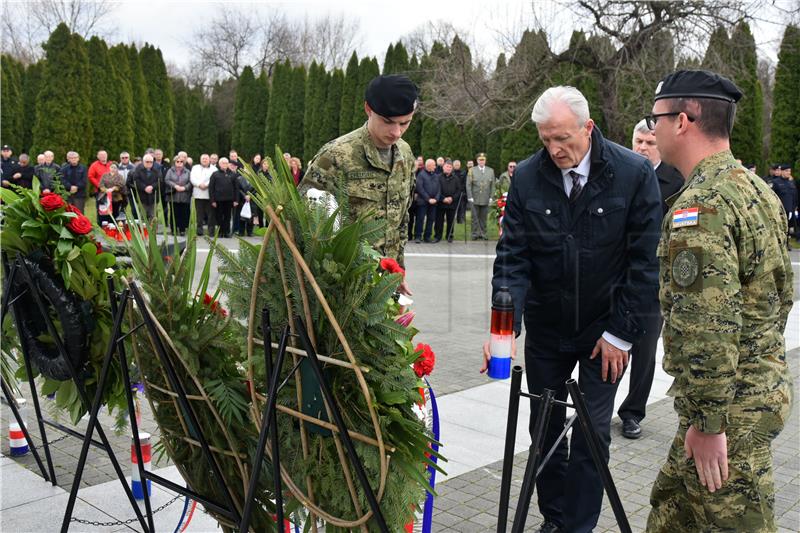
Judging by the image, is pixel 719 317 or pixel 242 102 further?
pixel 242 102

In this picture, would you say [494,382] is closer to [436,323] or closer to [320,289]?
[436,323]

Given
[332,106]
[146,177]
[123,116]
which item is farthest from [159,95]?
[146,177]

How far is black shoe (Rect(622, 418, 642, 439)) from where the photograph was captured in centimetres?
554

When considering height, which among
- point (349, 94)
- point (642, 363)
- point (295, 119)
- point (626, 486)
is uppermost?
point (349, 94)

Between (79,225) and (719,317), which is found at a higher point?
(79,225)

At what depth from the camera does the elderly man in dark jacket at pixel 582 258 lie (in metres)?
3.47

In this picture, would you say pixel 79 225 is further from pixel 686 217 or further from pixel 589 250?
pixel 686 217

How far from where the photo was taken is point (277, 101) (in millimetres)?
35188

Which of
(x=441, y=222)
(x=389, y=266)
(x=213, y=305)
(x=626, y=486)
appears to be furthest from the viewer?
(x=441, y=222)

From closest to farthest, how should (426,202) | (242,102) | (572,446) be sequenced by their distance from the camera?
(572,446) → (426,202) → (242,102)

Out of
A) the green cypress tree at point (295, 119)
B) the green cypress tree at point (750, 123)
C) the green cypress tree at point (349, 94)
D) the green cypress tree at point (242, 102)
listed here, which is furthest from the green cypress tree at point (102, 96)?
the green cypress tree at point (750, 123)

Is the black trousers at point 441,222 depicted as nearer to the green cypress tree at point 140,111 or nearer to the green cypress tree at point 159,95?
→ the green cypress tree at point 140,111

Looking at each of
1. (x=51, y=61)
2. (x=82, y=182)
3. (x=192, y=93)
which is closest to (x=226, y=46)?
(x=192, y=93)

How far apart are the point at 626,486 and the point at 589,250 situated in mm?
1790
